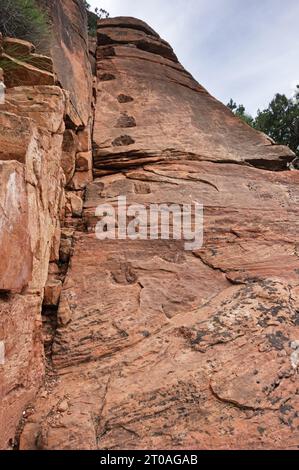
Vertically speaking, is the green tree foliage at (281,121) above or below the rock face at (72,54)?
above

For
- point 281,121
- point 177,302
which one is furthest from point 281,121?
point 177,302

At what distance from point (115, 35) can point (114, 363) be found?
24.2 feet

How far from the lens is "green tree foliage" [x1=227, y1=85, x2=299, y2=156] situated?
13.9 metres

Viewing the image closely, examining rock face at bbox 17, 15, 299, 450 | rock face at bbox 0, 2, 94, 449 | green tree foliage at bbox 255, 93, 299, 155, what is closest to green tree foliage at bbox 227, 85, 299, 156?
green tree foliage at bbox 255, 93, 299, 155

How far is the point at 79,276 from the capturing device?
412cm

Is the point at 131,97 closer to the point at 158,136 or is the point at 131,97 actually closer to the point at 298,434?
the point at 158,136

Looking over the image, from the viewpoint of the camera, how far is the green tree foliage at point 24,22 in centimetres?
491

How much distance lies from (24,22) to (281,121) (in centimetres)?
1156

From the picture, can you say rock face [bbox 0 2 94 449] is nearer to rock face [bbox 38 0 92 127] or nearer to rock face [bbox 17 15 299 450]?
rock face [bbox 17 15 299 450]

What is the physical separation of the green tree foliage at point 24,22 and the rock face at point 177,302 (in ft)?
4.70

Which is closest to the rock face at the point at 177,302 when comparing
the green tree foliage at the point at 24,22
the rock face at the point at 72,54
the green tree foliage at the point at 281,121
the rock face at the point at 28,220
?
the rock face at the point at 28,220

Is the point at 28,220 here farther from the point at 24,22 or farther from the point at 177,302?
the point at 24,22

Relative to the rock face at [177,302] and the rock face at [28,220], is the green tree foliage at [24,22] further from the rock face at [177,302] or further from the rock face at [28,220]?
the rock face at [177,302]
